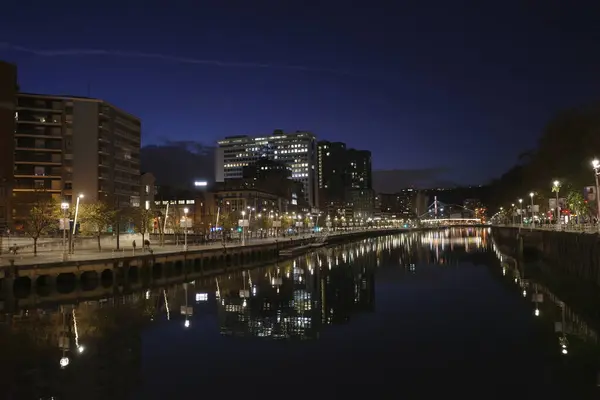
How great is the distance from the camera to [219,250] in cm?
6975

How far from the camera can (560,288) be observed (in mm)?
45594

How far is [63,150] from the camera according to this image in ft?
347

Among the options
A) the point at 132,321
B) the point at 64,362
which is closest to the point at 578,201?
the point at 132,321

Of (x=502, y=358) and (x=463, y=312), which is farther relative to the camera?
(x=463, y=312)

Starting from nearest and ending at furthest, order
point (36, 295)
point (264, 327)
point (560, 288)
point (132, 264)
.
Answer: point (264, 327), point (36, 295), point (560, 288), point (132, 264)

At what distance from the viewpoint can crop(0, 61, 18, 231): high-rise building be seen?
293 feet

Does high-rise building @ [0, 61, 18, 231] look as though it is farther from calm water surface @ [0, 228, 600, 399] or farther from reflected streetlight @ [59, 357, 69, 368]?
reflected streetlight @ [59, 357, 69, 368]

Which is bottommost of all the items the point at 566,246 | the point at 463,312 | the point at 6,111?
the point at 463,312

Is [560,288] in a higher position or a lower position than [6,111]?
lower

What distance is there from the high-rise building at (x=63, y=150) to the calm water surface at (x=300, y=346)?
226ft

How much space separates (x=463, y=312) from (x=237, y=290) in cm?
2068

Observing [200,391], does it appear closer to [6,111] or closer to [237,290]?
[237,290]

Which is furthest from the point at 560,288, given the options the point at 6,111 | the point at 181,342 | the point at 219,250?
the point at 6,111

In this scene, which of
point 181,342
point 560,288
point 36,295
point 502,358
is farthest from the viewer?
point 560,288
